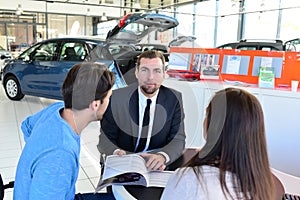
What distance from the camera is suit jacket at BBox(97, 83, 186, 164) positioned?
1.74 m

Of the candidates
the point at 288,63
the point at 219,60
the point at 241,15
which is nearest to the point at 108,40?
the point at 219,60

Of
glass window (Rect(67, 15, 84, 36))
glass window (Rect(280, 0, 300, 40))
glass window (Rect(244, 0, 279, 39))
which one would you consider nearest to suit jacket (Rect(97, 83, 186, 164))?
glass window (Rect(280, 0, 300, 40))

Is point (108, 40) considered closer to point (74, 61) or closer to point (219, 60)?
point (74, 61)

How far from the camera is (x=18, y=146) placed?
361 centimetres

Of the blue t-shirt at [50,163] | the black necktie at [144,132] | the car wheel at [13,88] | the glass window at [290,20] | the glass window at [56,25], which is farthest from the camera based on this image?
the glass window at [56,25]

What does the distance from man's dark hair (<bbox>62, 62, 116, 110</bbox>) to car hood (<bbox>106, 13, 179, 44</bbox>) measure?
294cm

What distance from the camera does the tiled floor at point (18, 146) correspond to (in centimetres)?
274

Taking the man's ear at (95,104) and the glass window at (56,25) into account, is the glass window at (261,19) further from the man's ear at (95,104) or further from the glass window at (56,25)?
the glass window at (56,25)

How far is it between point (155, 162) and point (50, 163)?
1.72ft

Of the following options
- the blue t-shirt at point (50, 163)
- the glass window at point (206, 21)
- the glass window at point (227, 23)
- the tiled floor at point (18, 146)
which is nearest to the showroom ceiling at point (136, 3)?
the glass window at point (206, 21)

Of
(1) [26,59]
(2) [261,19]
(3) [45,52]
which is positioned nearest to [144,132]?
(3) [45,52]

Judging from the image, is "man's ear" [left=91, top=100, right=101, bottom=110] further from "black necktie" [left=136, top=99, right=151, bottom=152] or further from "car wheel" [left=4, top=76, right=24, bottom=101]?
"car wheel" [left=4, top=76, right=24, bottom=101]

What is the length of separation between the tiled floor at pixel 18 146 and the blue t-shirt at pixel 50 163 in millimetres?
1416

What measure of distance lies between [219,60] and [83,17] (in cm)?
1394
